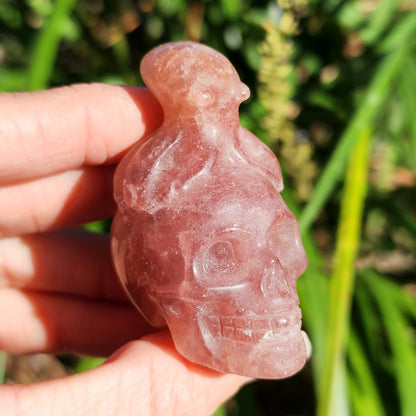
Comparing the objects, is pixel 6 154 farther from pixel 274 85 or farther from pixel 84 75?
pixel 84 75

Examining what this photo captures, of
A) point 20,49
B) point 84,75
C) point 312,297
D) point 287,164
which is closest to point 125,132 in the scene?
point 312,297

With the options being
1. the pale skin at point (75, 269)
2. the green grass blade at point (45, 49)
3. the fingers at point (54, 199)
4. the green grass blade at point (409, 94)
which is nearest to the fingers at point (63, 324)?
the pale skin at point (75, 269)

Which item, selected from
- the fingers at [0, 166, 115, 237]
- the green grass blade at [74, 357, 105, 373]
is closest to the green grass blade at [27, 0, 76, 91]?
the fingers at [0, 166, 115, 237]

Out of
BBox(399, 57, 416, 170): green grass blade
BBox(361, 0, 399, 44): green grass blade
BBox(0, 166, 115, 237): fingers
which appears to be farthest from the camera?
BBox(361, 0, 399, 44): green grass blade

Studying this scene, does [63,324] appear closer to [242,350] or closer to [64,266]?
[64,266]

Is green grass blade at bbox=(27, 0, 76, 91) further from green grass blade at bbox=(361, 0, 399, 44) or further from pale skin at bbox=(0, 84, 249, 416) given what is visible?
green grass blade at bbox=(361, 0, 399, 44)
